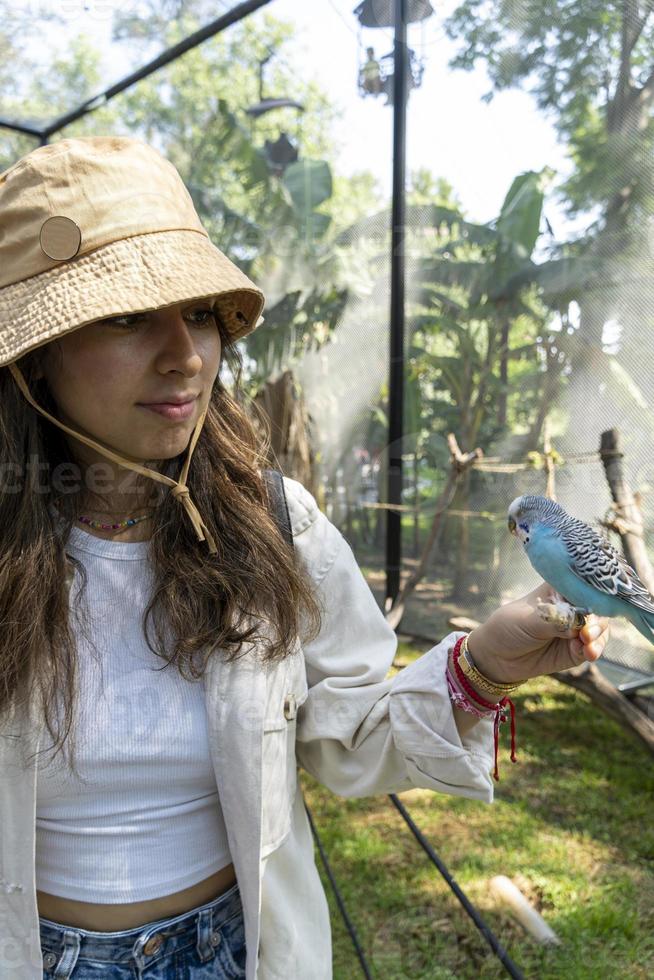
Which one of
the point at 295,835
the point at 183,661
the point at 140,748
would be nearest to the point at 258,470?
the point at 183,661

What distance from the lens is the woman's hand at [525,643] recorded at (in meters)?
0.71

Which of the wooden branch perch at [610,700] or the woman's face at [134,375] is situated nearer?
the woman's face at [134,375]

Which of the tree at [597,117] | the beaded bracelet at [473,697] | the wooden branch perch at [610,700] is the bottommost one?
the wooden branch perch at [610,700]

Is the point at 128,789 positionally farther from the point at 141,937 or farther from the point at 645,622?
the point at 645,622

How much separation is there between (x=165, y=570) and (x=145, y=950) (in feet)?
1.47

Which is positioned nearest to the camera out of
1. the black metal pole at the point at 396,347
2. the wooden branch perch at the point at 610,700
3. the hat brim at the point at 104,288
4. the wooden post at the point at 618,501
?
the hat brim at the point at 104,288

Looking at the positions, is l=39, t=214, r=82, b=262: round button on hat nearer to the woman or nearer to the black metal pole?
the woman

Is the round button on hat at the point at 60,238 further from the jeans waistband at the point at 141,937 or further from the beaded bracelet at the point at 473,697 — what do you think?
the jeans waistband at the point at 141,937

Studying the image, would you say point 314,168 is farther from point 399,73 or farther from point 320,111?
point 399,73

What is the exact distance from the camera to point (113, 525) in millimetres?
991

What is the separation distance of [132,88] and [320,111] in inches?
59.2

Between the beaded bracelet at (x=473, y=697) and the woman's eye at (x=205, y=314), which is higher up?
the woman's eye at (x=205, y=314)

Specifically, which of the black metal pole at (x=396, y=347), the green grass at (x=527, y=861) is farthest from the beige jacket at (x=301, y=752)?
the black metal pole at (x=396, y=347)

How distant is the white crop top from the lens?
2.80 feet
